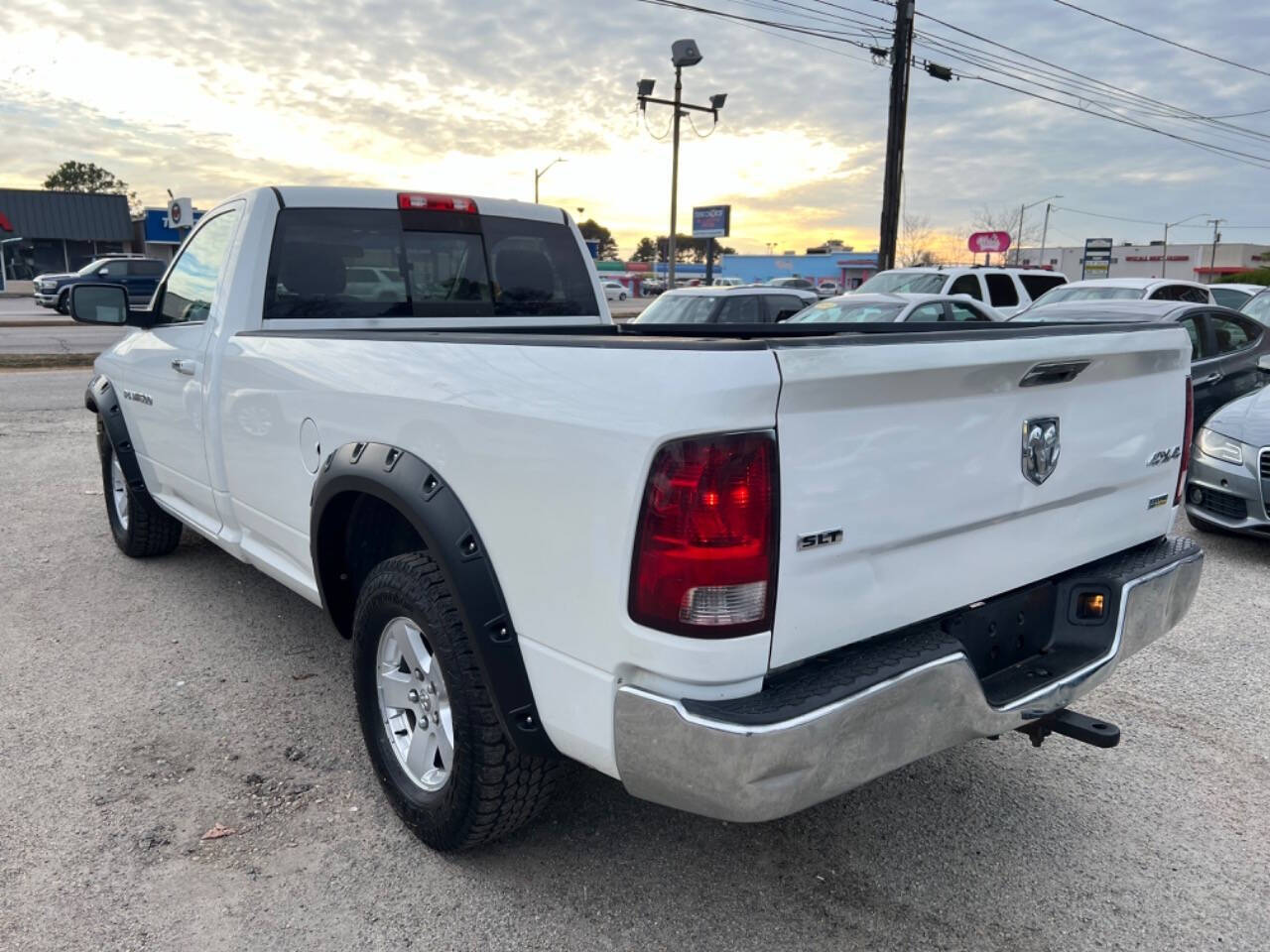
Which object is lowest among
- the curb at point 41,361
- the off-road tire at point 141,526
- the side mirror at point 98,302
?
the curb at point 41,361

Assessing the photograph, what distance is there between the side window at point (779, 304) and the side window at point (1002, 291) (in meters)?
3.52

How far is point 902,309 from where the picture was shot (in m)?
11.7

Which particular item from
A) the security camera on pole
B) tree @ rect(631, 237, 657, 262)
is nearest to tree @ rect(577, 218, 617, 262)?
tree @ rect(631, 237, 657, 262)

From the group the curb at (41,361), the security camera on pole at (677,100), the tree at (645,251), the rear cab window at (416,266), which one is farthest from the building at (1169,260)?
the rear cab window at (416,266)

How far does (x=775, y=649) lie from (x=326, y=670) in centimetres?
270

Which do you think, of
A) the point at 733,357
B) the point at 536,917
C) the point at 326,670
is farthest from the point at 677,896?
the point at 326,670

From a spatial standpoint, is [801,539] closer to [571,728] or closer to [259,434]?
[571,728]

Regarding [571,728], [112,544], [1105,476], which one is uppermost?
[1105,476]

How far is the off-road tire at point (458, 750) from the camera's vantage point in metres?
2.46

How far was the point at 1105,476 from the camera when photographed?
2.79m

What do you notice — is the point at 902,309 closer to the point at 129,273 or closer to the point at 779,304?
the point at 779,304

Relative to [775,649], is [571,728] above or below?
below

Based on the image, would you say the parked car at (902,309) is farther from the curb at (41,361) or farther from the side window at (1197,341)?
the curb at (41,361)

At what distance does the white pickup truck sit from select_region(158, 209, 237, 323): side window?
794 mm
